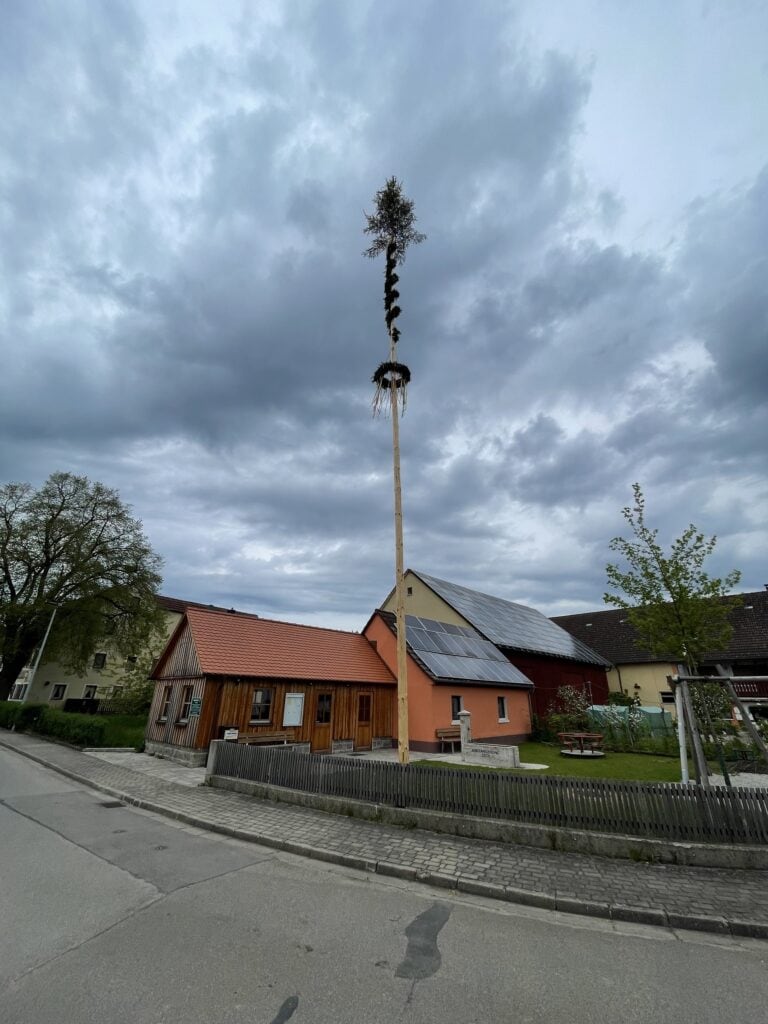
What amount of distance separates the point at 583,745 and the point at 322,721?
35.8 feet

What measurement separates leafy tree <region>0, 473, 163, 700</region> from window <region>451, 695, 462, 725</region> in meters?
25.2

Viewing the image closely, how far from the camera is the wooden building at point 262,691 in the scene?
16.2m

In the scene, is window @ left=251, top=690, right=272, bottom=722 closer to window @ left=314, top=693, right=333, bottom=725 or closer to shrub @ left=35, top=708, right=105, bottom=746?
window @ left=314, top=693, right=333, bottom=725

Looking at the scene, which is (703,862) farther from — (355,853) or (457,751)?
(457,751)

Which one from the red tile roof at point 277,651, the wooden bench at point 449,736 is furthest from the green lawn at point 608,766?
the red tile roof at point 277,651

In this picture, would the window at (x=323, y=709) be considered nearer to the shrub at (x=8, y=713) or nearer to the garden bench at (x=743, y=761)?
the garden bench at (x=743, y=761)

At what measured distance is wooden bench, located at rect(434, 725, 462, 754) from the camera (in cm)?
1948

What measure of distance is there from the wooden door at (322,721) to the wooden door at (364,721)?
1578 mm

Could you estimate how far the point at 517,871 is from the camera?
669 cm

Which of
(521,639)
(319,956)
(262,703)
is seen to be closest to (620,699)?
(521,639)

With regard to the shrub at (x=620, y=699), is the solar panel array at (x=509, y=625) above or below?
above

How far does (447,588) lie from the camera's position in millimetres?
33281

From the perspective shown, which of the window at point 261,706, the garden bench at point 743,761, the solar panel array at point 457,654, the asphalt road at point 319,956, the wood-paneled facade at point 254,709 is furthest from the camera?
the solar panel array at point 457,654

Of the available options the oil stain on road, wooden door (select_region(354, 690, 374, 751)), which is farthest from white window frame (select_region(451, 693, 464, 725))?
the oil stain on road
